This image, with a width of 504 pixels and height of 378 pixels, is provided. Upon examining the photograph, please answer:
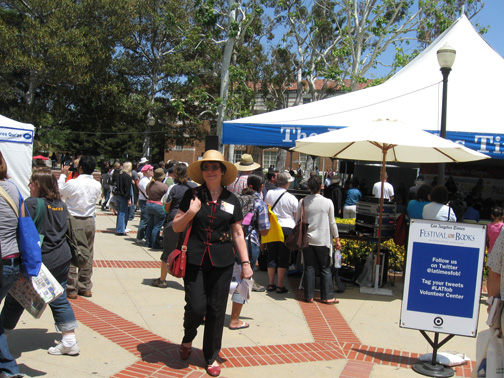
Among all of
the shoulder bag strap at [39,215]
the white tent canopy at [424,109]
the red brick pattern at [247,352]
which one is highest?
the white tent canopy at [424,109]

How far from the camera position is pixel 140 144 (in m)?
42.5

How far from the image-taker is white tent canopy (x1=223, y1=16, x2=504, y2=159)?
26.4ft

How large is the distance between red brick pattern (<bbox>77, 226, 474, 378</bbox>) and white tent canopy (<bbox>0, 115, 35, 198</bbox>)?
25.3 feet

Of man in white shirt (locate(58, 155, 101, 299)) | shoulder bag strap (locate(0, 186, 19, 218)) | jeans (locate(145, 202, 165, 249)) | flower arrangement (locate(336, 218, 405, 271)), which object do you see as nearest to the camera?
shoulder bag strap (locate(0, 186, 19, 218))

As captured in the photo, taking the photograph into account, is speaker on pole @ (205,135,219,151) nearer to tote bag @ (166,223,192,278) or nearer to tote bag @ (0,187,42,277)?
tote bag @ (166,223,192,278)

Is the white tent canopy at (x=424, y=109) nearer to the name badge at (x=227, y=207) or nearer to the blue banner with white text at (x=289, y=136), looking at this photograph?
the blue banner with white text at (x=289, y=136)

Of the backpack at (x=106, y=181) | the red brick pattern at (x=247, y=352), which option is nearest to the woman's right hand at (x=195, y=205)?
the red brick pattern at (x=247, y=352)

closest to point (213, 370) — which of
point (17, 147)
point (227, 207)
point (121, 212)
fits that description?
point (227, 207)

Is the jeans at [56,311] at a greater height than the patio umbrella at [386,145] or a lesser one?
lesser

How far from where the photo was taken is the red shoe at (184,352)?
168 inches

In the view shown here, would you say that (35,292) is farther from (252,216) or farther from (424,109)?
(424,109)

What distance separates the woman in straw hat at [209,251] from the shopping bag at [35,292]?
3.51ft

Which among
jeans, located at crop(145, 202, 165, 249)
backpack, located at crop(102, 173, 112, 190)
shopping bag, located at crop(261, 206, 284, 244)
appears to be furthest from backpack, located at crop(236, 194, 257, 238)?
backpack, located at crop(102, 173, 112, 190)

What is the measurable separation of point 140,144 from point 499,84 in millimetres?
36365
